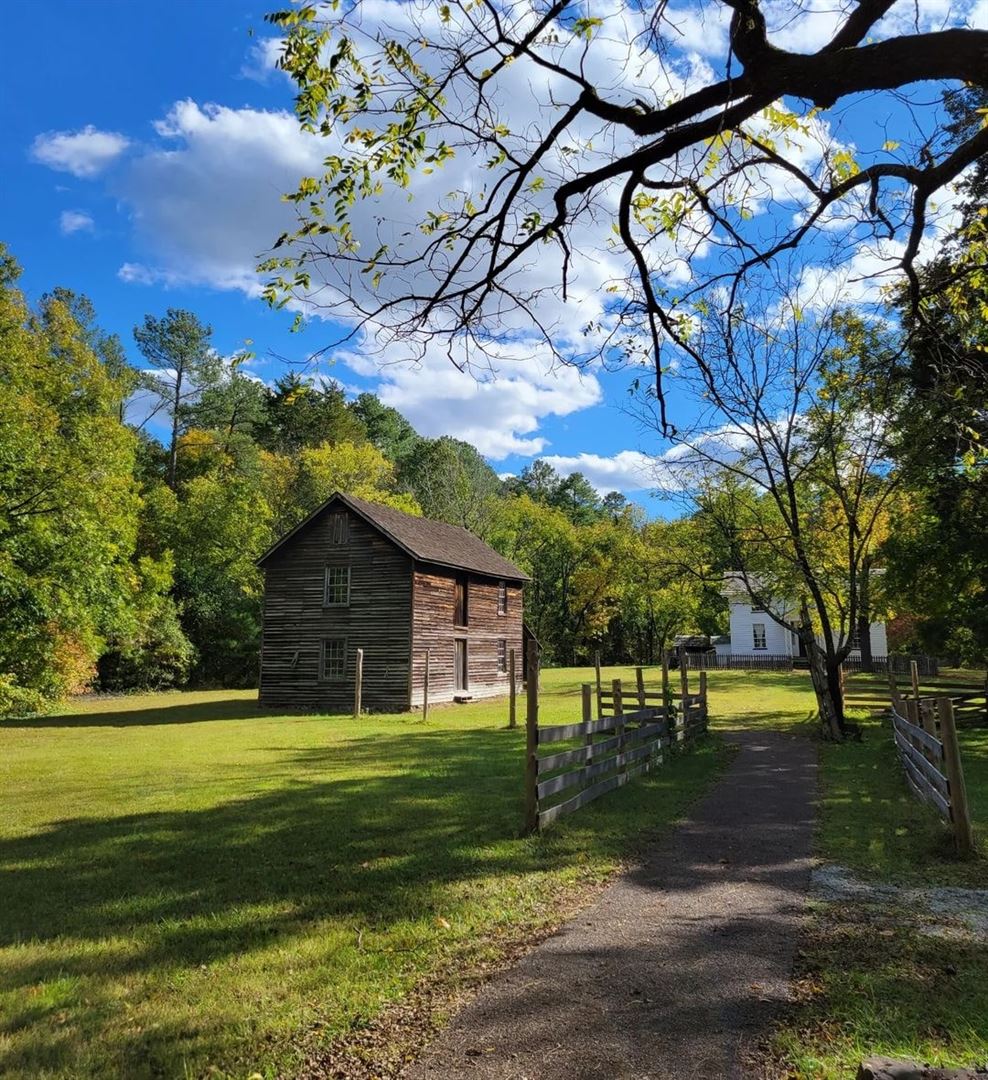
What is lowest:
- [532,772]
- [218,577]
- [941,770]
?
[941,770]

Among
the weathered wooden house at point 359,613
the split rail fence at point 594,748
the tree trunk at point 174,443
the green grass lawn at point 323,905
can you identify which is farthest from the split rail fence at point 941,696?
the tree trunk at point 174,443

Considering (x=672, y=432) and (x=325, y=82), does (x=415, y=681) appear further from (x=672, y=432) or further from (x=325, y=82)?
(x=325, y=82)

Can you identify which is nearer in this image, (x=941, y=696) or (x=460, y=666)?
(x=941, y=696)

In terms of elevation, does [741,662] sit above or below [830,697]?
below

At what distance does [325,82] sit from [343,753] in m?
12.8

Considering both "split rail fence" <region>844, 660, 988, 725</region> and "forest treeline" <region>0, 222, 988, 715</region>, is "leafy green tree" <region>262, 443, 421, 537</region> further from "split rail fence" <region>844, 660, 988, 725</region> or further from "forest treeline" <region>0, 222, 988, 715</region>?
"split rail fence" <region>844, 660, 988, 725</region>

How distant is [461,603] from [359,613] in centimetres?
507

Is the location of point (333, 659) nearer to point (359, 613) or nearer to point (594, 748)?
point (359, 613)

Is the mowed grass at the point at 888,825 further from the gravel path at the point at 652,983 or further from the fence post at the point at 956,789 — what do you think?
the gravel path at the point at 652,983

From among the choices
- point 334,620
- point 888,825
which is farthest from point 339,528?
point 888,825

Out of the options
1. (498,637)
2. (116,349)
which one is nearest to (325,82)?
(498,637)

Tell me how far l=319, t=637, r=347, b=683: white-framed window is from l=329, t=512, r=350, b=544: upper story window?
3.83 meters

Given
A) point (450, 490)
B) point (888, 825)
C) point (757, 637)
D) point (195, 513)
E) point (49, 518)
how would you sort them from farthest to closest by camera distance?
point (757, 637)
point (450, 490)
point (195, 513)
point (49, 518)
point (888, 825)

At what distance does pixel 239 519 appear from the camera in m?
43.1
